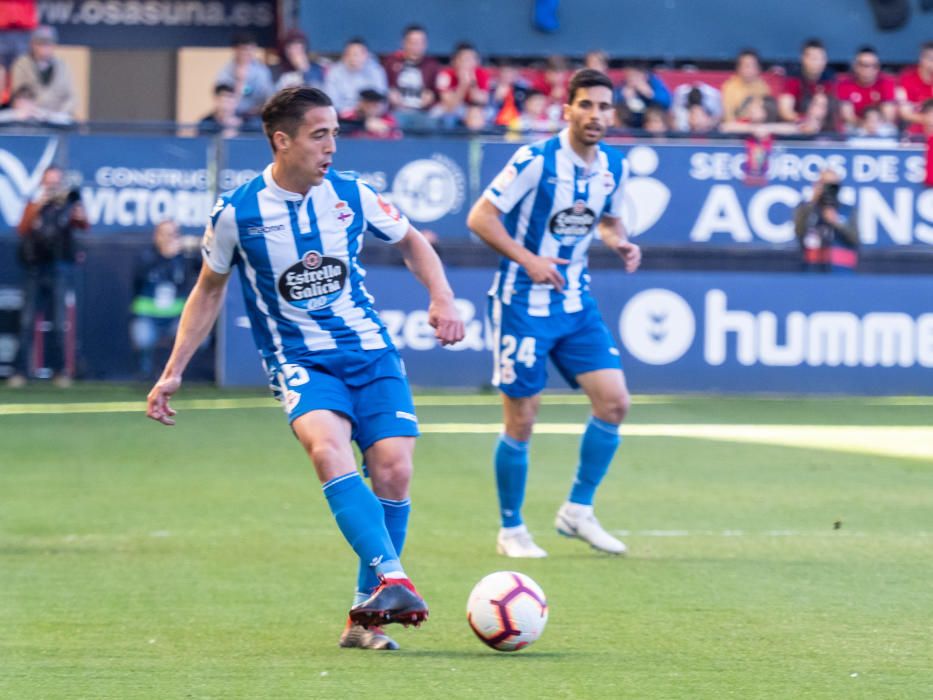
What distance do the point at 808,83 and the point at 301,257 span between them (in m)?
16.2

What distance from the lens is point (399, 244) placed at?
265 inches

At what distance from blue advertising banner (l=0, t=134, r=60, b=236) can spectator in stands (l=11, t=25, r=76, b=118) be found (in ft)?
5.09

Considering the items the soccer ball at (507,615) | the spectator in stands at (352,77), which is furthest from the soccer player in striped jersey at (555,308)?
the spectator in stands at (352,77)

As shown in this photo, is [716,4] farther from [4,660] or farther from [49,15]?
[4,660]

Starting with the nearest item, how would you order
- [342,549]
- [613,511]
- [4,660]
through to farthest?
1. [4,660]
2. [342,549]
3. [613,511]

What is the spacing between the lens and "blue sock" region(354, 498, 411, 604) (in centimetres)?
651

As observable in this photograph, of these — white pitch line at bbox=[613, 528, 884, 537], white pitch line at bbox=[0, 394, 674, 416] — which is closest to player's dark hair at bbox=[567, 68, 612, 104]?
white pitch line at bbox=[613, 528, 884, 537]

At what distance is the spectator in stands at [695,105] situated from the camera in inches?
802

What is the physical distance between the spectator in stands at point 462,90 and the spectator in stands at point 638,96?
156 cm

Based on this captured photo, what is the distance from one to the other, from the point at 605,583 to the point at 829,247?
36.0ft

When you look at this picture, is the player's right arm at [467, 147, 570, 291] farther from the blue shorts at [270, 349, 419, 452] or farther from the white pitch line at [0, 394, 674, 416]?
the white pitch line at [0, 394, 674, 416]

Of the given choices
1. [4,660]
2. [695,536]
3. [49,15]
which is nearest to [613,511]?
[695,536]

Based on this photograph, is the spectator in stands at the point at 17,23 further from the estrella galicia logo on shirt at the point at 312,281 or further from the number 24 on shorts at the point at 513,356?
the estrella galicia logo on shirt at the point at 312,281

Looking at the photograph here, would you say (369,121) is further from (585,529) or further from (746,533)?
(585,529)
